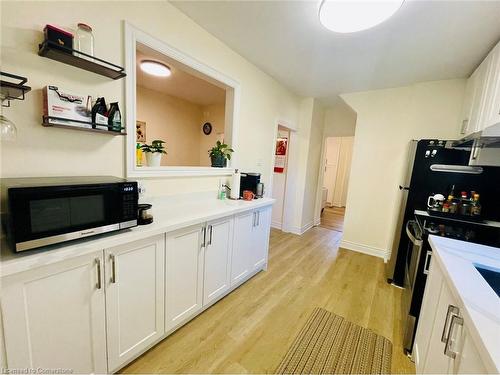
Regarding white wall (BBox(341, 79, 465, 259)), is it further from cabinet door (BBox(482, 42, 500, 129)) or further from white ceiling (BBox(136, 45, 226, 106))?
white ceiling (BBox(136, 45, 226, 106))

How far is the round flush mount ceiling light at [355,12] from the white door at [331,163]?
5778 mm

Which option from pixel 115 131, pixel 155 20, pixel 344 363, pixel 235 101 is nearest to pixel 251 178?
pixel 235 101

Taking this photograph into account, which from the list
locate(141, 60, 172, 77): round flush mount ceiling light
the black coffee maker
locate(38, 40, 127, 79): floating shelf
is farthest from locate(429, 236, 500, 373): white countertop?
locate(141, 60, 172, 77): round flush mount ceiling light

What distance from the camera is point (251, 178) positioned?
253 centimetres

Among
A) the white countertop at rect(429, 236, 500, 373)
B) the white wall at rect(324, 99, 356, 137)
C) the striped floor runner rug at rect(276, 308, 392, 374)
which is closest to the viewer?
the white countertop at rect(429, 236, 500, 373)

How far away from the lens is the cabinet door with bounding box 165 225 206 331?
1.48 m

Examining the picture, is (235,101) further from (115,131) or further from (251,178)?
(115,131)

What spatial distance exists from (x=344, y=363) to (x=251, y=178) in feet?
6.04

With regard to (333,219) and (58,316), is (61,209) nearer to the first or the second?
(58,316)

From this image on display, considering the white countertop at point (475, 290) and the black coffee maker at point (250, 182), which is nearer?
the white countertop at point (475, 290)

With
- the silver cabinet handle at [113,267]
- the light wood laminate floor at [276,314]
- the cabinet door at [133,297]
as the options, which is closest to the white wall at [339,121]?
the light wood laminate floor at [276,314]

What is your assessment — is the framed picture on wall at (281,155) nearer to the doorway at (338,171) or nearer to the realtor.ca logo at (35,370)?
the doorway at (338,171)

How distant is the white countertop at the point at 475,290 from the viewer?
62 centimetres

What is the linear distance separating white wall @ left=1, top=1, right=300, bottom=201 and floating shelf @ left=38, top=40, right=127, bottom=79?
45mm
